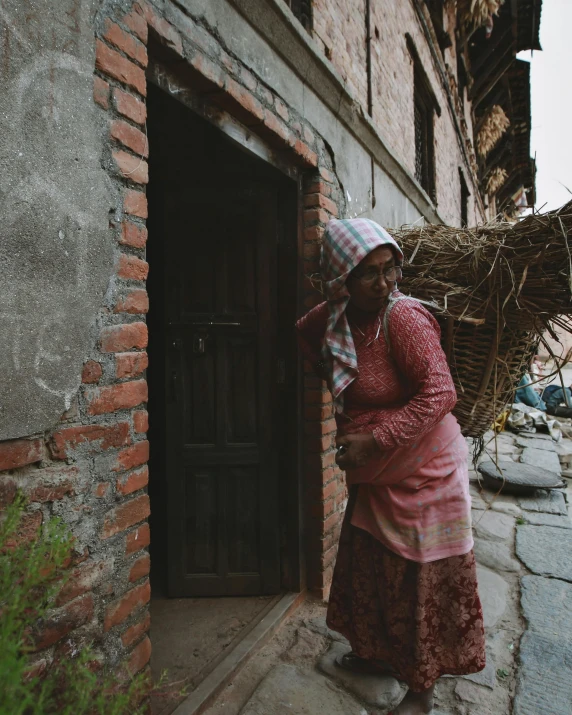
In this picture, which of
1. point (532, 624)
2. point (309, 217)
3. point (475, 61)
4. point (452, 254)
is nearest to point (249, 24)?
point (309, 217)

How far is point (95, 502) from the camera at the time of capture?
154cm

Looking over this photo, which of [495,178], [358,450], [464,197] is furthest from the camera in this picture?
[495,178]

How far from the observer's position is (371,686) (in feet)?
7.34

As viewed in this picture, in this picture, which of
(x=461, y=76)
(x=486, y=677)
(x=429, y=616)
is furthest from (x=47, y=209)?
(x=461, y=76)

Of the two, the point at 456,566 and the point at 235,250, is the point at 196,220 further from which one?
the point at 456,566

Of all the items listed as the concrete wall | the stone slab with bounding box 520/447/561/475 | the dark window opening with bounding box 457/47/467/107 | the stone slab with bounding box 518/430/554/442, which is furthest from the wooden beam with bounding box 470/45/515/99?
the concrete wall

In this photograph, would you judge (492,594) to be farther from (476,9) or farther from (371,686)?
(476,9)

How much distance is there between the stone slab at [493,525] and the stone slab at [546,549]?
0.10 metres

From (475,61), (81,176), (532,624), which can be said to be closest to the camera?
(81,176)

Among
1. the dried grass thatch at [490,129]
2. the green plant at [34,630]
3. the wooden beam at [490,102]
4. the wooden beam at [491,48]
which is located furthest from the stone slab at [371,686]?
the dried grass thatch at [490,129]

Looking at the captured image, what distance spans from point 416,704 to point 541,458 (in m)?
5.08

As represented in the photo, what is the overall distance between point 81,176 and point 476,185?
13.3m

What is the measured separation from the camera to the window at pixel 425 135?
7051mm

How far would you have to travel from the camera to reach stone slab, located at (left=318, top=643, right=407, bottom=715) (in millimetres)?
2170
